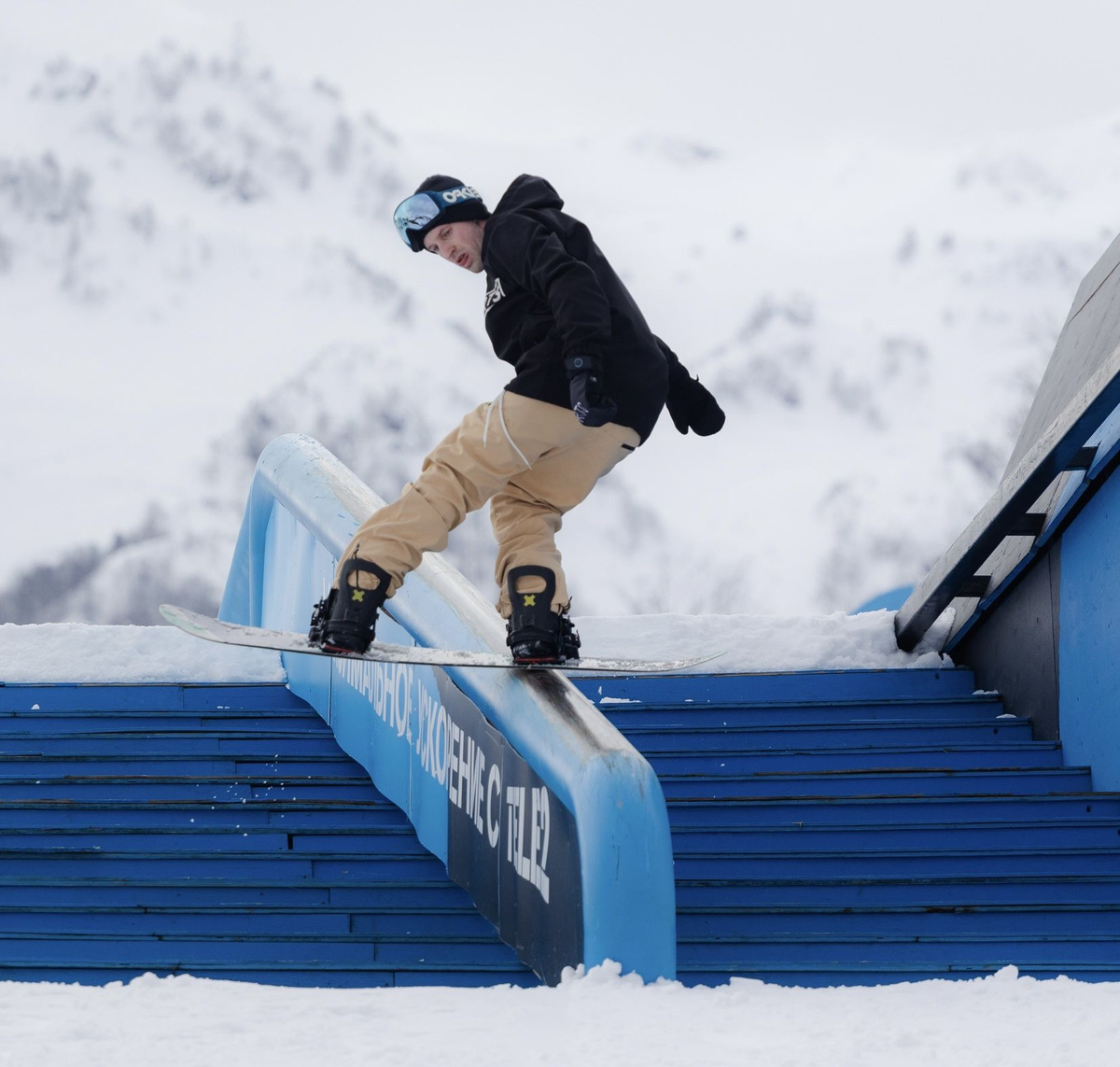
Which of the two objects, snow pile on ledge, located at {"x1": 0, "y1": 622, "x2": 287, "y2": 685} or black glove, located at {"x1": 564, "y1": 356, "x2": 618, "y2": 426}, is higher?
snow pile on ledge, located at {"x1": 0, "y1": 622, "x2": 287, "y2": 685}

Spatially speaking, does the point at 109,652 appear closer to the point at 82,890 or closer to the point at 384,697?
the point at 384,697

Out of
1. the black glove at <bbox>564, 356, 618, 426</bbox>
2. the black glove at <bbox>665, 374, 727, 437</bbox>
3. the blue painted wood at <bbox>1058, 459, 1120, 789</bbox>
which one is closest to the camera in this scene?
the black glove at <bbox>564, 356, 618, 426</bbox>

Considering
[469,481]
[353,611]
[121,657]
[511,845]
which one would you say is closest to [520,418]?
[469,481]

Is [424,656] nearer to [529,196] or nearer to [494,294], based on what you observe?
[494,294]

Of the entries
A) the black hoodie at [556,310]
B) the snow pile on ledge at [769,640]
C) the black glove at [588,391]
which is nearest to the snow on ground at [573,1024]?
the black glove at [588,391]

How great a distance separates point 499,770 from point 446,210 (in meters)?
1.37

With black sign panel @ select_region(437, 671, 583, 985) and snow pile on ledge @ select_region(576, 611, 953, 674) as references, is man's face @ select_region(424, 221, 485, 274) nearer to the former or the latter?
black sign panel @ select_region(437, 671, 583, 985)

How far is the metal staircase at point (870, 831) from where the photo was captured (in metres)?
3.06

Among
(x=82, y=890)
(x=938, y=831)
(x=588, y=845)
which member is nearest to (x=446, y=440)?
(x=588, y=845)

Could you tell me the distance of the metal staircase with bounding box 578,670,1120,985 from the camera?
306 cm

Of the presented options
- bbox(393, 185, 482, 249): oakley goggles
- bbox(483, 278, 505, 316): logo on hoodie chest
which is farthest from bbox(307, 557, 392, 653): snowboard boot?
bbox(393, 185, 482, 249): oakley goggles

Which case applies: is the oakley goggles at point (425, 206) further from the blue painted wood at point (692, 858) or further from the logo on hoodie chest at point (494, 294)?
the blue painted wood at point (692, 858)

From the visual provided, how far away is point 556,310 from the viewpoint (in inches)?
122

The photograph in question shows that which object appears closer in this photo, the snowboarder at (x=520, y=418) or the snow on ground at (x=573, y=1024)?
the snow on ground at (x=573, y=1024)
